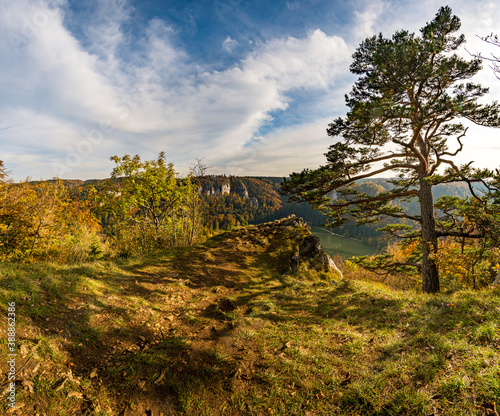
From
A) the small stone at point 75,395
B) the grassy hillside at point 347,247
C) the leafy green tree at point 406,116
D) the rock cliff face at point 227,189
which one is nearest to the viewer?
the small stone at point 75,395

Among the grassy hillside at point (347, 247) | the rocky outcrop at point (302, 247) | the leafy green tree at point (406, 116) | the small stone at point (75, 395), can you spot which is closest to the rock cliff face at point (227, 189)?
the grassy hillside at point (347, 247)

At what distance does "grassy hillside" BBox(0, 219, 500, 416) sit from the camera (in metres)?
2.80

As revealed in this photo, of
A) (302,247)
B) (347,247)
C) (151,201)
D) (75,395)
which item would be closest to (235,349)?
(75,395)

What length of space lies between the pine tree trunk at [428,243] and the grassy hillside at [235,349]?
3.62m

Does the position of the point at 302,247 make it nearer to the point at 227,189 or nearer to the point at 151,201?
the point at 151,201

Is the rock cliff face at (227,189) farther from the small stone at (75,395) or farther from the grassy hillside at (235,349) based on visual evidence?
the small stone at (75,395)

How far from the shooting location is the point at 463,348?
3516 mm

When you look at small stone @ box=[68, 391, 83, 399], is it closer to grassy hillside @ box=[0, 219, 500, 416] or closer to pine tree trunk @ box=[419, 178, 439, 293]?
grassy hillside @ box=[0, 219, 500, 416]

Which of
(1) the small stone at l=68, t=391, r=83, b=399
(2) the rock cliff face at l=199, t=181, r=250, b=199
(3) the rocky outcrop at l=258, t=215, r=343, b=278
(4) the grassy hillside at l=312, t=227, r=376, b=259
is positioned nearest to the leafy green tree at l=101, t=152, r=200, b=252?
(3) the rocky outcrop at l=258, t=215, r=343, b=278

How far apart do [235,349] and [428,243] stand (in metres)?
9.45

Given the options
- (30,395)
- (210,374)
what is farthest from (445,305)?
(30,395)

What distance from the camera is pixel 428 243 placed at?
30.0ft

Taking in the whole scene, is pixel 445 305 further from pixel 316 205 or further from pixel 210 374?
pixel 210 374

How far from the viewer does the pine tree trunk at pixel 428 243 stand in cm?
938
